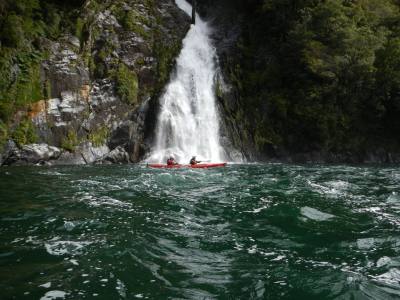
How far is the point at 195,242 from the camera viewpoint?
6.33 meters

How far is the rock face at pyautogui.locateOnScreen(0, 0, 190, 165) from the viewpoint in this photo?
60.1 feet

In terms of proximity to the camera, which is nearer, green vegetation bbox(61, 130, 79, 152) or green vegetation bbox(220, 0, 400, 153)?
green vegetation bbox(61, 130, 79, 152)

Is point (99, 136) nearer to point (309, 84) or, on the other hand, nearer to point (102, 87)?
point (102, 87)

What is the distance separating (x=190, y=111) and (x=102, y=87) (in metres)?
5.58

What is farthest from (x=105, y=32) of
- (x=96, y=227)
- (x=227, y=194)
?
(x=96, y=227)

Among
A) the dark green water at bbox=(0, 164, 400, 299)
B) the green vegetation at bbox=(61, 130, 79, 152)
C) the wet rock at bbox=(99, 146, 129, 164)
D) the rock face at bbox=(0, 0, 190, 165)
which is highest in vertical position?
the rock face at bbox=(0, 0, 190, 165)

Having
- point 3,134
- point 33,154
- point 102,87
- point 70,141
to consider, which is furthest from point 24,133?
point 102,87

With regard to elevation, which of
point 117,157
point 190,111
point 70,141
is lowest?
point 117,157

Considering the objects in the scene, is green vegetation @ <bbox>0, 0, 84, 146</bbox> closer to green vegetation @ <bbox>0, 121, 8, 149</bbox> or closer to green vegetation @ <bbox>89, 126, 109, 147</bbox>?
green vegetation @ <bbox>0, 121, 8, 149</bbox>

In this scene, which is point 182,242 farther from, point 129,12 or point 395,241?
point 129,12

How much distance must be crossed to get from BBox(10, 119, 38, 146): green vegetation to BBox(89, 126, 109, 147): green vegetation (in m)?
2.93

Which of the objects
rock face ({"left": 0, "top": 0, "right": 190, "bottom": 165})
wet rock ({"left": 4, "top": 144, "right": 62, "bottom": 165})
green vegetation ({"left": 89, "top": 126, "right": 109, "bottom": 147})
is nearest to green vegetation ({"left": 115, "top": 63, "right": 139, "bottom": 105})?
rock face ({"left": 0, "top": 0, "right": 190, "bottom": 165})

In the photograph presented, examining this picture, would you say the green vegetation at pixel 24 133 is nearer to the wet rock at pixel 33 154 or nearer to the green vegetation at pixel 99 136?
the wet rock at pixel 33 154

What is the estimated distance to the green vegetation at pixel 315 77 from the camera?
25.3 meters
